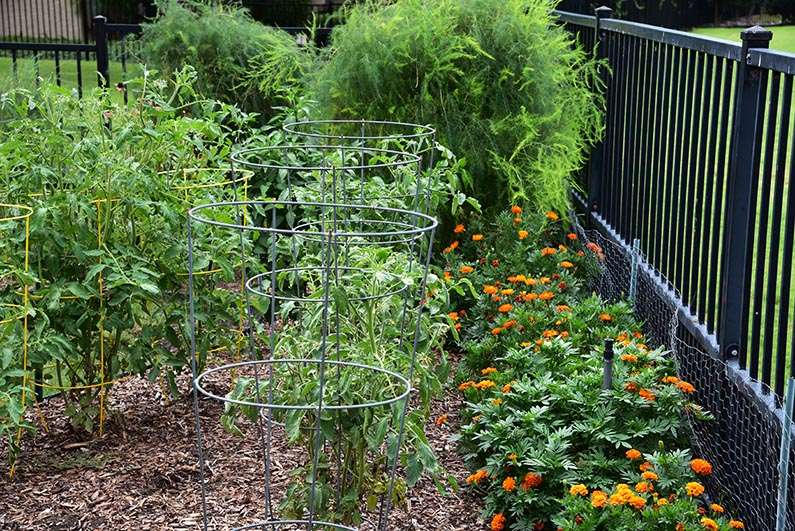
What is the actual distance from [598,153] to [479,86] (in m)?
1.02

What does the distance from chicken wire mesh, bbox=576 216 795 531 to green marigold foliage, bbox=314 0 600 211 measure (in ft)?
4.02

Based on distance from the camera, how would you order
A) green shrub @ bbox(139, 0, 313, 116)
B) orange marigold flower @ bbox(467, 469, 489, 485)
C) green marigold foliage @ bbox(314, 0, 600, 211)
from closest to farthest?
orange marigold flower @ bbox(467, 469, 489, 485), green marigold foliage @ bbox(314, 0, 600, 211), green shrub @ bbox(139, 0, 313, 116)

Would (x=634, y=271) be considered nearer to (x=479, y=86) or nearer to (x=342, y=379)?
(x=479, y=86)

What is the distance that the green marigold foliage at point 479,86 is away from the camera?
6.09m

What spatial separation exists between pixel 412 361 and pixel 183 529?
1181mm

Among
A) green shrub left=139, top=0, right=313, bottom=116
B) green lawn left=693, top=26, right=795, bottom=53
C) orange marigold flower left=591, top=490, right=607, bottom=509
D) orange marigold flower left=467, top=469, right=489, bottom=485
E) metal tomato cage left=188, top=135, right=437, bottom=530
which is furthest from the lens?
green lawn left=693, top=26, right=795, bottom=53

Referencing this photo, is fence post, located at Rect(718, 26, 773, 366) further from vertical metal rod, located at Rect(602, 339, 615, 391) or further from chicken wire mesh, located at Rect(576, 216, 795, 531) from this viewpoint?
vertical metal rod, located at Rect(602, 339, 615, 391)

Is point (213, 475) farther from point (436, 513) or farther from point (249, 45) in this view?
point (249, 45)

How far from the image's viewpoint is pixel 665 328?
470 cm

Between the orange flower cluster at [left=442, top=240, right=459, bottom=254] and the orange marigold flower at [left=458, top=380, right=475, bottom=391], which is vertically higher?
the orange flower cluster at [left=442, top=240, right=459, bottom=254]

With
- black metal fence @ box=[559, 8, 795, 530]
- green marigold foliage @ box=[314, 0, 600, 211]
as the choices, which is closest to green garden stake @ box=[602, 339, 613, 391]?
black metal fence @ box=[559, 8, 795, 530]

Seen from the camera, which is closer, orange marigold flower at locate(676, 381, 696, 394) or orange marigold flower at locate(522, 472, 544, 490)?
orange marigold flower at locate(522, 472, 544, 490)

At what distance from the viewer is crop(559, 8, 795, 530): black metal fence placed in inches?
133

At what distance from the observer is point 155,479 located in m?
3.86
